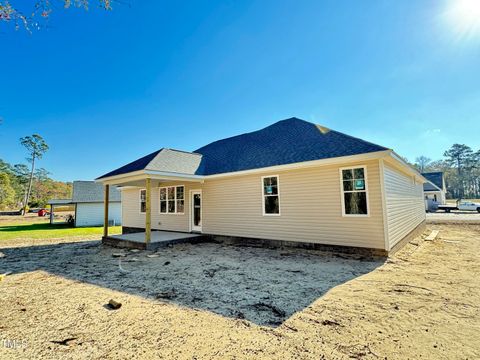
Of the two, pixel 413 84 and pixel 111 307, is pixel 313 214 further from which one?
pixel 413 84

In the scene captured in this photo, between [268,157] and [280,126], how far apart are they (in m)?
2.96

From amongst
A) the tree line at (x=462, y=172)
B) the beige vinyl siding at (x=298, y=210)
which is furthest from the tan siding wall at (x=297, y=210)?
the tree line at (x=462, y=172)

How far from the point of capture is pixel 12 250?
30.5ft

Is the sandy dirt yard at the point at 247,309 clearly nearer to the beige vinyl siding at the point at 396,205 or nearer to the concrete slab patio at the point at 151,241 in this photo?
the beige vinyl siding at the point at 396,205

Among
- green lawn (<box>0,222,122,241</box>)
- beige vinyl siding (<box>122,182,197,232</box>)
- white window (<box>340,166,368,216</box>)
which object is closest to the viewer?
white window (<box>340,166,368,216</box>)

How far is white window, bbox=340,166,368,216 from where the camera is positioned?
6926mm

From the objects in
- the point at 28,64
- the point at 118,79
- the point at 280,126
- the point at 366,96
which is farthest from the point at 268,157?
the point at 28,64

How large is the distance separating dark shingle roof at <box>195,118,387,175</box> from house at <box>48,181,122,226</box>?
47.0 ft

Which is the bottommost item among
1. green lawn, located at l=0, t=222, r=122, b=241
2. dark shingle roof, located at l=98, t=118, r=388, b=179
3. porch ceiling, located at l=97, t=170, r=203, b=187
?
green lawn, located at l=0, t=222, r=122, b=241

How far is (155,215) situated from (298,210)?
8841 millimetres

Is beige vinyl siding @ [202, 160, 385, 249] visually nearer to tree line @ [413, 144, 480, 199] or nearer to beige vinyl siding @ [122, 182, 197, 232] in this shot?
beige vinyl siding @ [122, 182, 197, 232]

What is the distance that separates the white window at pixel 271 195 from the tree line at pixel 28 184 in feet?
143

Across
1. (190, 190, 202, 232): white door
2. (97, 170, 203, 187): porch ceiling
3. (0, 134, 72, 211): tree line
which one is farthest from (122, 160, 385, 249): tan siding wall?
(0, 134, 72, 211): tree line

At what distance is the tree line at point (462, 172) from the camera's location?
191 feet
